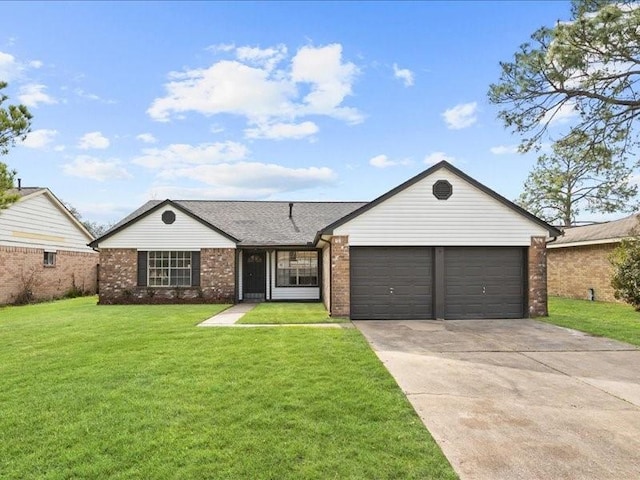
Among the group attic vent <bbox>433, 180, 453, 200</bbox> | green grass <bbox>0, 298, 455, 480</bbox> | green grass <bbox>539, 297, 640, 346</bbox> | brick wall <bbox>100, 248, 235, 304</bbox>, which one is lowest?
green grass <bbox>539, 297, 640, 346</bbox>

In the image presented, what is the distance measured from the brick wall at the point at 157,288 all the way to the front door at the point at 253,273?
1275 millimetres

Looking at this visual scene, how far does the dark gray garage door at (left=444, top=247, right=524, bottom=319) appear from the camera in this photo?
40.7 feet

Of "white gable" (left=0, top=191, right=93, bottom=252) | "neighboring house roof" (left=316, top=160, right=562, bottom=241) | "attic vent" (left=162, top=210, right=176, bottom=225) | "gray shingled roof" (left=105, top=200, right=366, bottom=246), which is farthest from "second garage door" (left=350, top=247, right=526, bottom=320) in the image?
"white gable" (left=0, top=191, right=93, bottom=252)

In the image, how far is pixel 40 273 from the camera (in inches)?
761

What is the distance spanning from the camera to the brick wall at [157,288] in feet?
55.0

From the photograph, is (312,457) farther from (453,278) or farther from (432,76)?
(432,76)

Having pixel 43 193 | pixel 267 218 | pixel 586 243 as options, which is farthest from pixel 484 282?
pixel 43 193

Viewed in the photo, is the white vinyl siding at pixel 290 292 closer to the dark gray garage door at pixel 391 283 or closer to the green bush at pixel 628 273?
the dark gray garage door at pixel 391 283

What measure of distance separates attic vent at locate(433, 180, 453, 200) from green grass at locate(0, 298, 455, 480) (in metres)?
6.20

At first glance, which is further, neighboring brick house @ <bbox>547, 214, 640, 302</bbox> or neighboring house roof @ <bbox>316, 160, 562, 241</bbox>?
neighboring brick house @ <bbox>547, 214, 640, 302</bbox>

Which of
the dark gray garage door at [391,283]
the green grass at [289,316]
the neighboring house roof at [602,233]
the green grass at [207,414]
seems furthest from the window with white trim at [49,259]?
the neighboring house roof at [602,233]

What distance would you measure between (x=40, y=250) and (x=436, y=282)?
61.3 feet

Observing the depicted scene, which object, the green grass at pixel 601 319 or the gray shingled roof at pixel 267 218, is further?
the gray shingled roof at pixel 267 218

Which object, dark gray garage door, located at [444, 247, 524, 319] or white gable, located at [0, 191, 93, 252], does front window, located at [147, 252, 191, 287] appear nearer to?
white gable, located at [0, 191, 93, 252]
